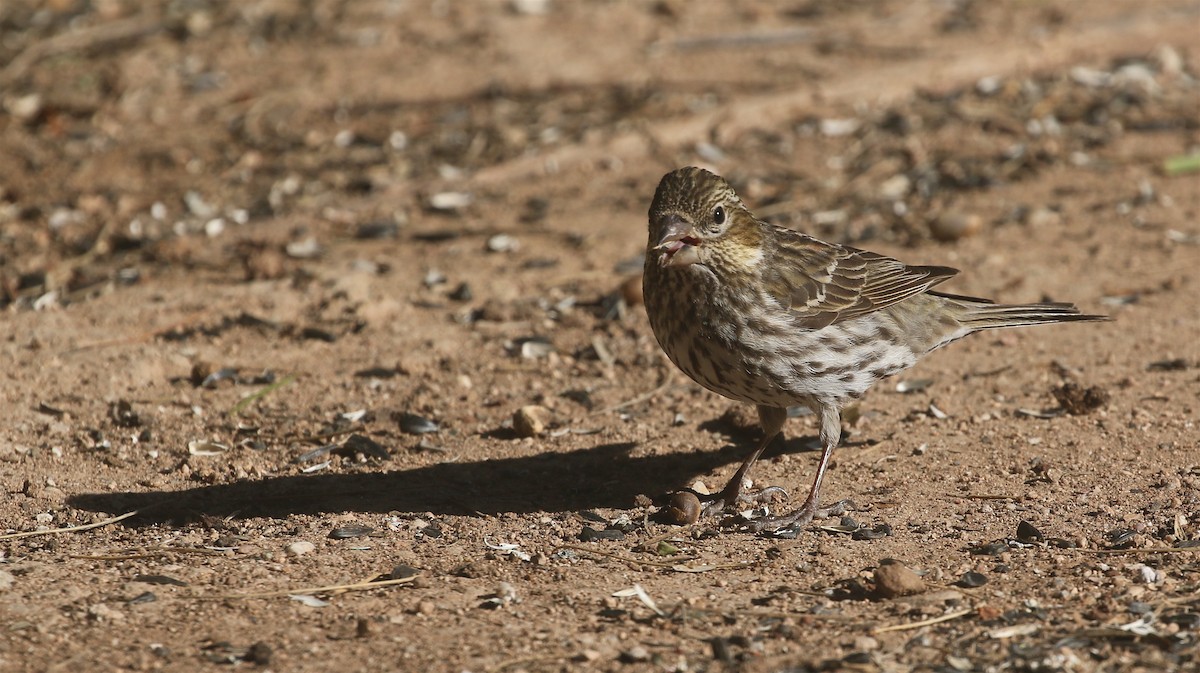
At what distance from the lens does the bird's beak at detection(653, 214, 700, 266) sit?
5.90 meters

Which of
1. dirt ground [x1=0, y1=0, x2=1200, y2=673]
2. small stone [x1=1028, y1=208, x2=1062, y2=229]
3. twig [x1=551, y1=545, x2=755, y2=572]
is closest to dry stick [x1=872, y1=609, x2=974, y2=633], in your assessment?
dirt ground [x1=0, y1=0, x2=1200, y2=673]

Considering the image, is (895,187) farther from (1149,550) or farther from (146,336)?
(146,336)

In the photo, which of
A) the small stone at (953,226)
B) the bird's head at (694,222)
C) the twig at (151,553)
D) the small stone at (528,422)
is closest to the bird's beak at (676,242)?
the bird's head at (694,222)

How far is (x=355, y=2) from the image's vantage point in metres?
13.1

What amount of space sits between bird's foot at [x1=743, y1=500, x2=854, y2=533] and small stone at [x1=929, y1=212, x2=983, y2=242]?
3.50m

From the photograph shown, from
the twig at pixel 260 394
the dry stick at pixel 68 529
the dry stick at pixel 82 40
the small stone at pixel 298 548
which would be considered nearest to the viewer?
the small stone at pixel 298 548

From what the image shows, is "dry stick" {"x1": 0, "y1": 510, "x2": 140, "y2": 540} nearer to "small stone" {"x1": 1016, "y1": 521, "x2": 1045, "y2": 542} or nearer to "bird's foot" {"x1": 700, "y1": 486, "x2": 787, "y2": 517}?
"bird's foot" {"x1": 700, "y1": 486, "x2": 787, "y2": 517}

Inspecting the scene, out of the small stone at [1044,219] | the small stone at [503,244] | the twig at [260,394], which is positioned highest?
the small stone at [503,244]

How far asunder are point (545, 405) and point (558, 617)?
2356 millimetres

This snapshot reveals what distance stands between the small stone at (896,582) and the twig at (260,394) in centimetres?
348

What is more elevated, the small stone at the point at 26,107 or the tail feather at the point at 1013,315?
the small stone at the point at 26,107

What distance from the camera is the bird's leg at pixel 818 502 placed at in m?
5.90

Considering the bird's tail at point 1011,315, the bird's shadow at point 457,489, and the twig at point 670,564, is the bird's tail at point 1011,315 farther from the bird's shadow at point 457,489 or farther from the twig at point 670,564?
the twig at point 670,564

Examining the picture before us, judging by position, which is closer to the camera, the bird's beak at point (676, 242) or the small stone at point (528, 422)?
the bird's beak at point (676, 242)
